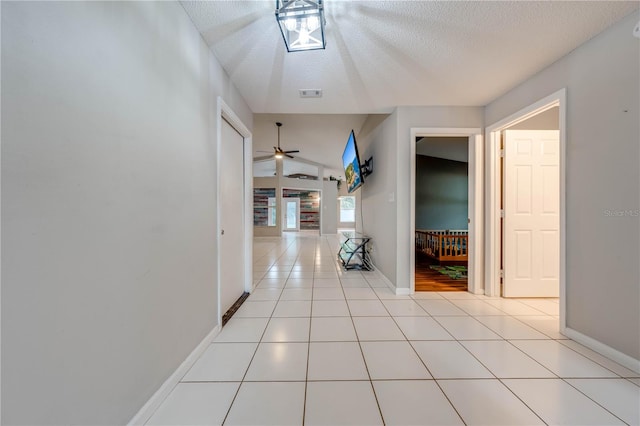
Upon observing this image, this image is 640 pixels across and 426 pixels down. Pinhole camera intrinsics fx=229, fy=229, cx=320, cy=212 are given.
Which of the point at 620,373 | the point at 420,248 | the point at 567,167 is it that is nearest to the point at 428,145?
the point at 420,248

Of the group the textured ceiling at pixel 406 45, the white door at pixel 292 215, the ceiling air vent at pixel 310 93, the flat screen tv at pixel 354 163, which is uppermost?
the ceiling air vent at pixel 310 93

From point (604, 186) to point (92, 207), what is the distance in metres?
3.23

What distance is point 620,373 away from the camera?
1.56 metres

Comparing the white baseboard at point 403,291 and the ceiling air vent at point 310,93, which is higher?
the ceiling air vent at point 310,93

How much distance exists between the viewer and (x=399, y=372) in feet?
5.16

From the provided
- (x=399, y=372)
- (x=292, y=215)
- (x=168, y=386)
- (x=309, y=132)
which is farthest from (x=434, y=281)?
(x=292, y=215)

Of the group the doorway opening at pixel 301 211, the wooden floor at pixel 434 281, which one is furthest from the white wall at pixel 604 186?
the doorway opening at pixel 301 211

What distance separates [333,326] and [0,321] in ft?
6.52

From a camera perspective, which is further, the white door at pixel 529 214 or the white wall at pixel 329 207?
the white wall at pixel 329 207

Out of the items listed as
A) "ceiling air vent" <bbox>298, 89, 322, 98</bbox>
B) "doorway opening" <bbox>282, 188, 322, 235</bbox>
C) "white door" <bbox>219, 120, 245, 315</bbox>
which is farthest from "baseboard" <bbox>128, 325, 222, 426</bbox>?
"doorway opening" <bbox>282, 188, 322, 235</bbox>

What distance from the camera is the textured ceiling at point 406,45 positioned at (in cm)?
157

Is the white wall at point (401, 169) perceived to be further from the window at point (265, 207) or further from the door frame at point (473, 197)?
the window at point (265, 207)

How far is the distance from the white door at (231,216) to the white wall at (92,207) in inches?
30.8

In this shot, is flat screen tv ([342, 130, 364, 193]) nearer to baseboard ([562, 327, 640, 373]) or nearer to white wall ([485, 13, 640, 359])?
white wall ([485, 13, 640, 359])
